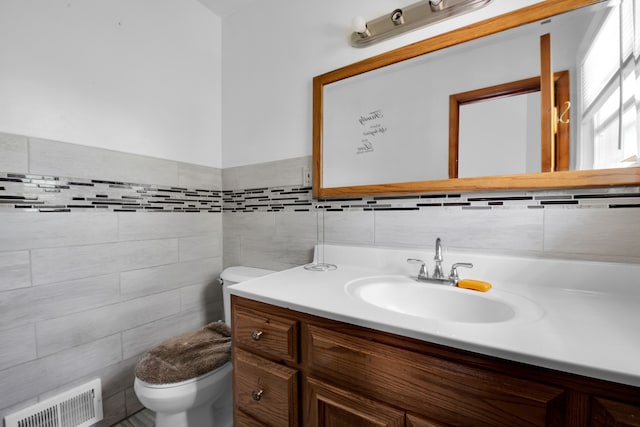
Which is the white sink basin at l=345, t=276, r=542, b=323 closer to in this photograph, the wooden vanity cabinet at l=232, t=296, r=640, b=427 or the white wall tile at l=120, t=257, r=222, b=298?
the wooden vanity cabinet at l=232, t=296, r=640, b=427

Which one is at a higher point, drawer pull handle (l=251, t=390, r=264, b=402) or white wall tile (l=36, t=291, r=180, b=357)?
white wall tile (l=36, t=291, r=180, b=357)

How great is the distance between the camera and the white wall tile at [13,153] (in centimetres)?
104

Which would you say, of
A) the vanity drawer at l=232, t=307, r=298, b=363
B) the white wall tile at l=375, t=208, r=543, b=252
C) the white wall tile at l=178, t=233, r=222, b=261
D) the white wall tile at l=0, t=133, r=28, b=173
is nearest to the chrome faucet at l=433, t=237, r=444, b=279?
the white wall tile at l=375, t=208, r=543, b=252

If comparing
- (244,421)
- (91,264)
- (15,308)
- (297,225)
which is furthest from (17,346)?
(297,225)

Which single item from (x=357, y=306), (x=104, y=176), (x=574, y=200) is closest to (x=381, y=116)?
(x=574, y=200)

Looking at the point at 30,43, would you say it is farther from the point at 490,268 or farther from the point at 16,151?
the point at 490,268

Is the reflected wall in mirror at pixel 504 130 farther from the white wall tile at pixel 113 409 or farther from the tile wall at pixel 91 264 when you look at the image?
the white wall tile at pixel 113 409

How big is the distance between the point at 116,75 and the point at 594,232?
2104 mm

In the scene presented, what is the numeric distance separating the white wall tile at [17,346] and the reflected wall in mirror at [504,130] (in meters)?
1.82

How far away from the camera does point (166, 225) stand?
60.8 inches

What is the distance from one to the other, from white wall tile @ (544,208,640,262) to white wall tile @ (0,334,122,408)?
1.93m

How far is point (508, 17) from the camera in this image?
0.95m

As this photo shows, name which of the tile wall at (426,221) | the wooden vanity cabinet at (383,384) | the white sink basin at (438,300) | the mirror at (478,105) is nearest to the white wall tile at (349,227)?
the tile wall at (426,221)

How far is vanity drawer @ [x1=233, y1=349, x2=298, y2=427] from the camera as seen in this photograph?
795 mm
